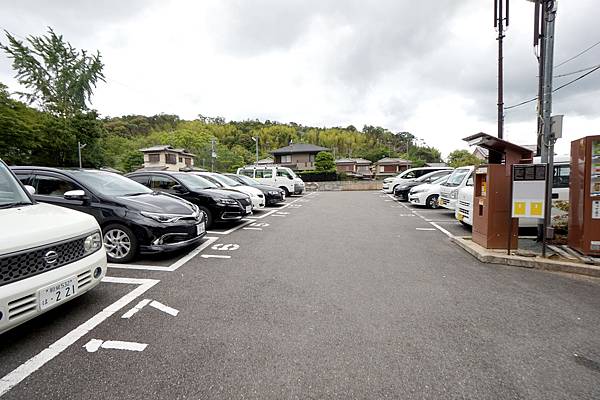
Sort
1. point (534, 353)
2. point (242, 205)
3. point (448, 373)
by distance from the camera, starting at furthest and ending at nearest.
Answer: point (242, 205), point (534, 353), point (448, 373)

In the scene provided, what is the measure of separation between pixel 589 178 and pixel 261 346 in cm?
528

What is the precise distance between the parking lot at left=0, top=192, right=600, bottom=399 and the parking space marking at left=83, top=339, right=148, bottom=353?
1 centimetres

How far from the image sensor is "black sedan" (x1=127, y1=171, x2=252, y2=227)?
6539 millimetres

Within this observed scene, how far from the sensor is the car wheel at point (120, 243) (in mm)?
4127

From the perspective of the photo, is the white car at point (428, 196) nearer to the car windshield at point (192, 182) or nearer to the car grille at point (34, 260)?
the car windshield at point (192, 182)

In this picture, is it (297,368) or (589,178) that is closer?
(297,368)

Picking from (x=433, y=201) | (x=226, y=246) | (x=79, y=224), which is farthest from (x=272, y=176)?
(x=79, y=224)

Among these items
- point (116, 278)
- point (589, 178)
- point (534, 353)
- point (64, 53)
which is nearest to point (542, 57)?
point (589, 178)

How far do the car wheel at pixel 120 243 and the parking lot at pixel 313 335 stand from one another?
0.19 meters

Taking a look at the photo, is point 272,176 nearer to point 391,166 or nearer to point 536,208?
point 536,208

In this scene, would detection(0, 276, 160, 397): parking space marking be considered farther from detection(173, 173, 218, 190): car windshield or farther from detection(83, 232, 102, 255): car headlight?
detection(173, 173, 218, 190): car windshield

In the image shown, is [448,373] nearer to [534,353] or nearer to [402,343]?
[402,343]

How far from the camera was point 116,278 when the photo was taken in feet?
12.1

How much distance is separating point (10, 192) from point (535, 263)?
6.65 m
